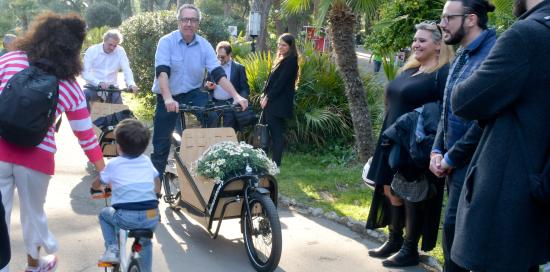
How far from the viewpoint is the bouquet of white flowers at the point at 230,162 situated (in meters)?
5.21

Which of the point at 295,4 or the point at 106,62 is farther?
the point at 295,4

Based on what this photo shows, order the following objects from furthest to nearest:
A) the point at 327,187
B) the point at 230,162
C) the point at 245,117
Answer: the point at 245,117 < the point at 327,187 < the point at 230,162

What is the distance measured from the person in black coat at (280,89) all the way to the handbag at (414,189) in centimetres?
397

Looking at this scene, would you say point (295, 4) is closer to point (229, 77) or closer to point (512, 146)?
point (229, 77)

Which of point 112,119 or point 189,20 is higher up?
point 189,20

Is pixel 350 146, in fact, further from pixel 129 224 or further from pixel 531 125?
pixel 531 125

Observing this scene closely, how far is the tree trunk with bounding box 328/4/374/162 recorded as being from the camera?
895cm

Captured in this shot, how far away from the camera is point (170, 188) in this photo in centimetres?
688

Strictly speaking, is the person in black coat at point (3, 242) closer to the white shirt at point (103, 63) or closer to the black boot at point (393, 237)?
the black boot at point (393, 237)

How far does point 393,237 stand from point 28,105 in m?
3.14

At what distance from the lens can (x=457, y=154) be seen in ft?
11.4

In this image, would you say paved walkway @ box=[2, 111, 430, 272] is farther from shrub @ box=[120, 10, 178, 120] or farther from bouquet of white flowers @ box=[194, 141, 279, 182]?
shrub @ box=[120, 10, 178, 120]

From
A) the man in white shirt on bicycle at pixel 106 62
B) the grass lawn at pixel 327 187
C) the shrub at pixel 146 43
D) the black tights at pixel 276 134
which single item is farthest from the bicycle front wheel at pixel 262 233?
the shrub at pixel 146 43

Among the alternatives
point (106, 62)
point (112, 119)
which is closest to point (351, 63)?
point (112, 119)
